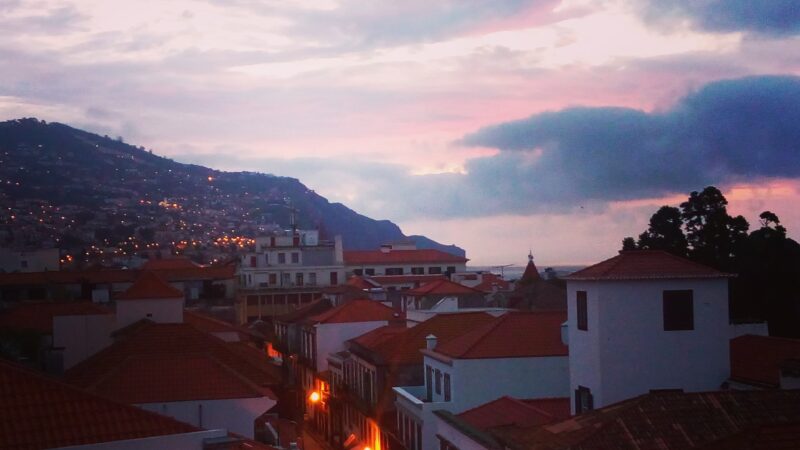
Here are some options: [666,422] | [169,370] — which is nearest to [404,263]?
[169,370]

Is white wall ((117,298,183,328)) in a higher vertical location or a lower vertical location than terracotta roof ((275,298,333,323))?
higher

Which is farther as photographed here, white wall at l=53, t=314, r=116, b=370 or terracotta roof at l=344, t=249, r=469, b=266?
terracotta roof at l=344, t=249, r=469, b=266

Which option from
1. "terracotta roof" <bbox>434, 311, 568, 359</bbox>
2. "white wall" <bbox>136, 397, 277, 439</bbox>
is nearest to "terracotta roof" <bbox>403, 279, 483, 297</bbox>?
"terracotta roof" <bbox>434, 311, 568, 359</bbox>

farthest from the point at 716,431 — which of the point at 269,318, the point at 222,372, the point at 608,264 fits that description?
the point at 269,318

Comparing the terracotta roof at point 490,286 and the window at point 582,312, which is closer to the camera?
the window at point 582,312

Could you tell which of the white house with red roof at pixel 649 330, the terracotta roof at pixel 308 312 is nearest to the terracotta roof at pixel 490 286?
the terracotta roof at pixel 308 312

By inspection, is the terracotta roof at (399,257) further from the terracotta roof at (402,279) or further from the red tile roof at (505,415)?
the red tile roof at (505,415)

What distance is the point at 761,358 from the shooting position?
102ft

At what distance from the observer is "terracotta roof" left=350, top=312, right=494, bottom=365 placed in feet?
135

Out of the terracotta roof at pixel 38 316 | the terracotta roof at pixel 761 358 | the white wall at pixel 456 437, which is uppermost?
the terracotta roof at pixel 38 316

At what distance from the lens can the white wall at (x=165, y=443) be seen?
1524 cm

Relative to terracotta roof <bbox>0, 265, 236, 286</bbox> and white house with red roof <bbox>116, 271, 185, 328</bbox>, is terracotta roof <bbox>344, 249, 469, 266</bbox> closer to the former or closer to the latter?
terracotta roof <bbox>0, 265, 236, 286</bbox>

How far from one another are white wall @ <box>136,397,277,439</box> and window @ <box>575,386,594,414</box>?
30.2ft

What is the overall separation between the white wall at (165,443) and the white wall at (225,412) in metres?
11.4
